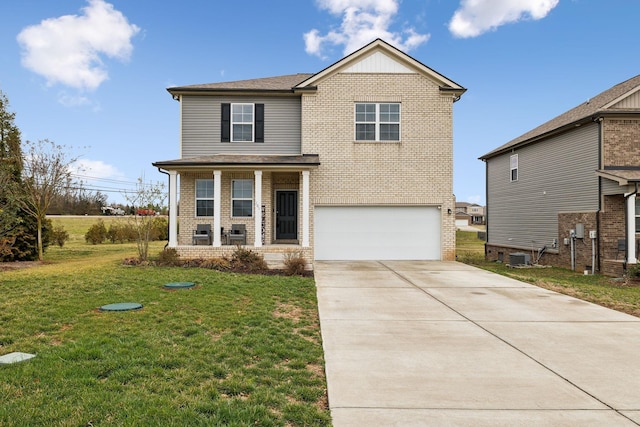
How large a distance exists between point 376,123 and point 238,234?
6.80m

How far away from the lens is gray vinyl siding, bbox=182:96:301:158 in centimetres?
1612

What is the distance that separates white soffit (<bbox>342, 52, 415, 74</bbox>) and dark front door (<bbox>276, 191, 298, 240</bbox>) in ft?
17.6

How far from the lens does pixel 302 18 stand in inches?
781

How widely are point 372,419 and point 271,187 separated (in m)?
12.9

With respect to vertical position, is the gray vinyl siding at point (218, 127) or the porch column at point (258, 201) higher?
the gray vinyl siding at point (218, 127)

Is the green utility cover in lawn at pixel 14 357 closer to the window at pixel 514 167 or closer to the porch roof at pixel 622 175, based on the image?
the porch roof at pixel 622 175

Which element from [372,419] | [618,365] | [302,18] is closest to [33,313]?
[372,419]

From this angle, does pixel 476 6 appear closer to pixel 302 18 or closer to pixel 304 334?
pixel 302 18

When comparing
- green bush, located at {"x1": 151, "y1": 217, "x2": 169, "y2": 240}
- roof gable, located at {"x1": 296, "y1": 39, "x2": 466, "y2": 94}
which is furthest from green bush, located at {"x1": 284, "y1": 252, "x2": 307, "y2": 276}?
green bush, located at {"x1": 151, "y1": 217, "x2": 169, "y2": 240}

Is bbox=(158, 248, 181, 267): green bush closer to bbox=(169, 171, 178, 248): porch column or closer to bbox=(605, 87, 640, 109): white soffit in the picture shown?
bbox=(169, 171, 178, 248): porch column

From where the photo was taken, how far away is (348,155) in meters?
15.7

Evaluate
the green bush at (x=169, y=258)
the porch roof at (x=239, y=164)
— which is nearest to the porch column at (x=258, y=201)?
the porch roof at (x=239, y=164)

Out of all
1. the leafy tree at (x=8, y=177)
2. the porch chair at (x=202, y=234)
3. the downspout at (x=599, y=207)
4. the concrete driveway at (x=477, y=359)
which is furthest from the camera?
the porch chair at (x=202, y=234)

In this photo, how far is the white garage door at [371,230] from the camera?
624 inches
